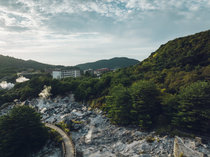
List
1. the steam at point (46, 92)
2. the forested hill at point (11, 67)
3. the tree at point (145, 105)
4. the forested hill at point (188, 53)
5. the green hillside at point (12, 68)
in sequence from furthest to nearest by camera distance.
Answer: the forested hill at point (11, 67), the green hillside at point (12, 68), the steam at point (46, 92), the forested hill at point (188, 53), the tree at point (145, 105)

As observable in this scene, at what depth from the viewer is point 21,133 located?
73.5ft

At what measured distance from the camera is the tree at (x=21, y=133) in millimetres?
Answer: 20750

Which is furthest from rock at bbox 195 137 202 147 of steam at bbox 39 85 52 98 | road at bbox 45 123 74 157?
steam at bbox 39 85 52 98

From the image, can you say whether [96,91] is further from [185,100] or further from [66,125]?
[185,100]

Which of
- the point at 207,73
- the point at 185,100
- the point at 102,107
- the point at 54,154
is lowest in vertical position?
the point at 54,154

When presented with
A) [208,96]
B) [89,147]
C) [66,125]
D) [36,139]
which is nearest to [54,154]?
[36,139]

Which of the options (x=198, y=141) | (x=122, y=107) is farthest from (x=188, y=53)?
(x=198, y=141)

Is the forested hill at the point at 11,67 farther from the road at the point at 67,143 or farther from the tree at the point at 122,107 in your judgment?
the tree at the point at 122,107

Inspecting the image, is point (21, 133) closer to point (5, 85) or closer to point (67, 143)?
point (67, 143)

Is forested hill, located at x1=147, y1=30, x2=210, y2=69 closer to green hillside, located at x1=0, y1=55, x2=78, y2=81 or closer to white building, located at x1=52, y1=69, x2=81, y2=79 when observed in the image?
white building, located at x1=52, y1=69, x2=81, y2=79

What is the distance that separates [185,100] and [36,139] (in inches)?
1045

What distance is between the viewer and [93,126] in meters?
29.6

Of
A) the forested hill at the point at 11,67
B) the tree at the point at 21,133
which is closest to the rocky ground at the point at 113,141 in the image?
the tree at the point at 21,133

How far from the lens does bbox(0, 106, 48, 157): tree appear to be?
20.8m
